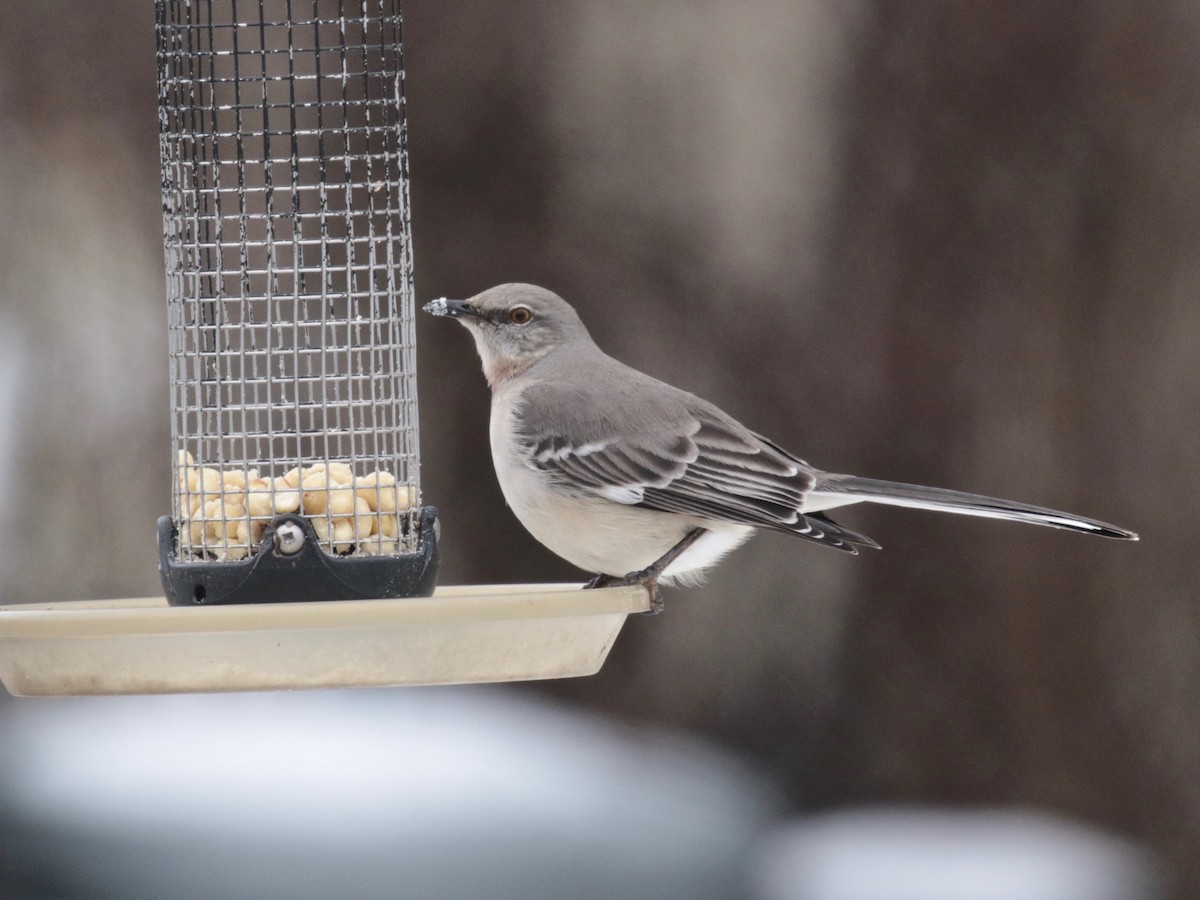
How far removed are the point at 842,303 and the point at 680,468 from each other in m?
2.40

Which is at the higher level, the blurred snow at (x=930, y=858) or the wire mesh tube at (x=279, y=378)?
the wire mesh tube at (x=279, y=378)

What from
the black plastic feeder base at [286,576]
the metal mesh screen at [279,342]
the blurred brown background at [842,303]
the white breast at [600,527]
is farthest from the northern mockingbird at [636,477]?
the blurred brown background at [842,303]

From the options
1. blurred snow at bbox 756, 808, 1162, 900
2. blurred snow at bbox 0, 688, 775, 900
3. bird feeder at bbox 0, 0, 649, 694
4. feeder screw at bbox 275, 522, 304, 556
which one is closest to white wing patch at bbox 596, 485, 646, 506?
bird feeder at bbox 0, 0, 649, 694

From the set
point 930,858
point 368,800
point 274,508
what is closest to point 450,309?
point 274,508

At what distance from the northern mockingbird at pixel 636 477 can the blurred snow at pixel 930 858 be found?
9.04 feet

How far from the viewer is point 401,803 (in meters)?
6.47

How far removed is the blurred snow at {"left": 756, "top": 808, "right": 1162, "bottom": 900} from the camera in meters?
6.59

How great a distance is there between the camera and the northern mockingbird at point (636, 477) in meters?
4.12

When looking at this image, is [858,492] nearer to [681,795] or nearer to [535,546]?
[535,546]

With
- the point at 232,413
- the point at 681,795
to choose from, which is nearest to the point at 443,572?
the point at 681,795

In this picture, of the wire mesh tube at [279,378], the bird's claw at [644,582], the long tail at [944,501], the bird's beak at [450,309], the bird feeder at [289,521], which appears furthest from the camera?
the bird's beak at [450,309]

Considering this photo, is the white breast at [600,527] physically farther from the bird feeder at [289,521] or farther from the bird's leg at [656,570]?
the bird feeder at [289,521]

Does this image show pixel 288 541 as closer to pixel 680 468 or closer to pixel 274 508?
pixel 274 508

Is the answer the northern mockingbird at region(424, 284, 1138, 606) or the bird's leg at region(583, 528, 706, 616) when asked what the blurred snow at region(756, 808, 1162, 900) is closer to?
the northern mockingbird at region(424, 284, 1138, 606)
